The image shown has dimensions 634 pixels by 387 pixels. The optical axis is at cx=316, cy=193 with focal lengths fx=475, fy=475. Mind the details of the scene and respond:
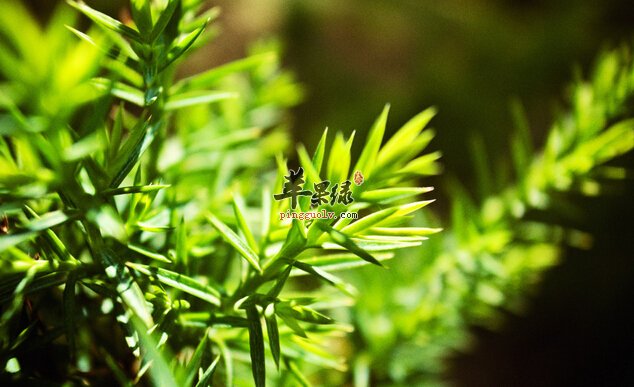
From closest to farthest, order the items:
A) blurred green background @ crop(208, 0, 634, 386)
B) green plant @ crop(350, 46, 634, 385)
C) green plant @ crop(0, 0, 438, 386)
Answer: green plant @ crop(0, 0, 438, 386), green plant @ crop(350, 46, 634, 385), blurred green background @ crop(208, 0, 634, 386)

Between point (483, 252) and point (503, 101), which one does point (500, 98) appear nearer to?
point (503, 101)

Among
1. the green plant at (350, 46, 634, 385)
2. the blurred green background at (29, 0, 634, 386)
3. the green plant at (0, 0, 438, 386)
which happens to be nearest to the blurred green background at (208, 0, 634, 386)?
the blurred green background at (29, 0, 634, 386)

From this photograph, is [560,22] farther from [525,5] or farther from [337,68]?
[337,68]

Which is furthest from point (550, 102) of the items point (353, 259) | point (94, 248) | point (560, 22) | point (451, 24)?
point (94, 248)

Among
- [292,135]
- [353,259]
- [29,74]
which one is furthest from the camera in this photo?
[292,135]

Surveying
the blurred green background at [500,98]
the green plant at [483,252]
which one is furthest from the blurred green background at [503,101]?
the green plant at [483,252]

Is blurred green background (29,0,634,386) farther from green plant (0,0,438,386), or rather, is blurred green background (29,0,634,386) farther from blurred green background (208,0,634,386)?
green plant (0,0,438,386)

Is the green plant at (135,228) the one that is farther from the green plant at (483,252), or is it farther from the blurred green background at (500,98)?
the blurred green background at (500,98)
